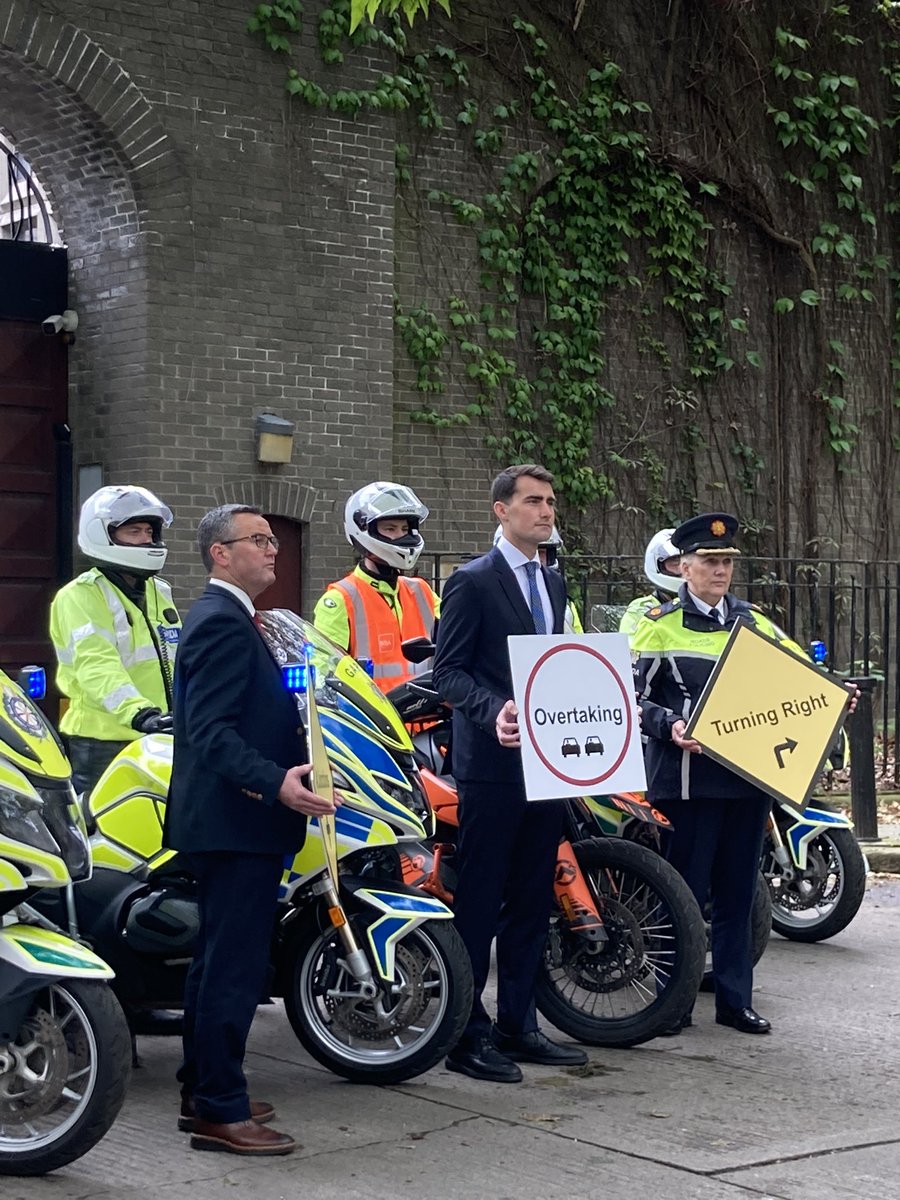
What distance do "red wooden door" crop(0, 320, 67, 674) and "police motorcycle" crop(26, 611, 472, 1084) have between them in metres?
7.84

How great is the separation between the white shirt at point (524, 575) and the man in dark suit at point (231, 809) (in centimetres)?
123

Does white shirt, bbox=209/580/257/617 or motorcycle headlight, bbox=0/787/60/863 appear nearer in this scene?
motorcycle headlight, bbox=0/787/60/863

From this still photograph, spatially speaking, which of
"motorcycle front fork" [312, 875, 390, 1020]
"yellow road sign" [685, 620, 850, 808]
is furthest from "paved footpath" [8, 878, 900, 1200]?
"yellow road sign" [685, 620, 850, 808]

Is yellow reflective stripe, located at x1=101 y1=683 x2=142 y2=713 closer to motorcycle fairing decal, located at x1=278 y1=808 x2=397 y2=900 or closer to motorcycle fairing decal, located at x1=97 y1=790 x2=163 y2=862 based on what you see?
motorcycle fairing decal, located at x1=97 y1=790 x2=163 y2=862

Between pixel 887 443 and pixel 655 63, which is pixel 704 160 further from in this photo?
pixel 887 443

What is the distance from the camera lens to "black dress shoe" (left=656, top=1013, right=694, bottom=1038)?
22.0 ft

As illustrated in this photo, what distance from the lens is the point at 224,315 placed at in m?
13.6

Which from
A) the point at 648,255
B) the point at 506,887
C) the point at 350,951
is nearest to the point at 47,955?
the point at 350,951

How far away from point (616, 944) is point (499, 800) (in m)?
0.79

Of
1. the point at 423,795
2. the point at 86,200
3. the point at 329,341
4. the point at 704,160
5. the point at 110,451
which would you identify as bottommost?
the point at 423,795

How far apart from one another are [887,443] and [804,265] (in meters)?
1.98

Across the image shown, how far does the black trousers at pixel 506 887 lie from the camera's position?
6.29 meters

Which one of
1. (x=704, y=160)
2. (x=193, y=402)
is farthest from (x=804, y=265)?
(x=193, y=402)

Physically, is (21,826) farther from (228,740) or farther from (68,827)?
(228,740)
